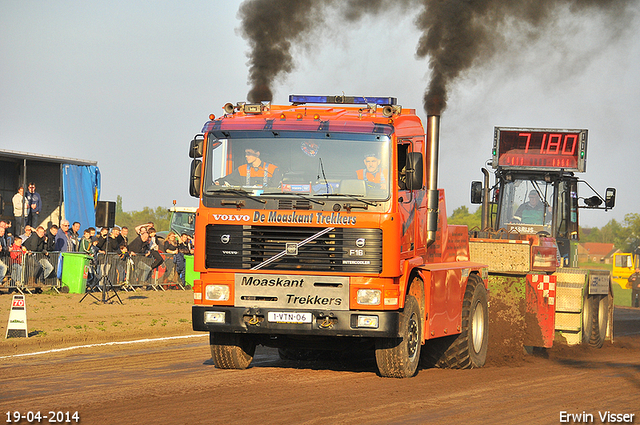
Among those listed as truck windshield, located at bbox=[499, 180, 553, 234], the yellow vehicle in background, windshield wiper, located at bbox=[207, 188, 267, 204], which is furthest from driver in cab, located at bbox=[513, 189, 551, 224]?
the yellow vehicle in background

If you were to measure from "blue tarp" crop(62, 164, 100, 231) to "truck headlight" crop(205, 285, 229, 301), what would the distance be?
16.6 metres

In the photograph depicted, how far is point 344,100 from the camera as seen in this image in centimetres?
1143

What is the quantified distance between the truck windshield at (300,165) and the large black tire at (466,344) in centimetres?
341

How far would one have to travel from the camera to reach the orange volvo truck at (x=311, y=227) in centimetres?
987

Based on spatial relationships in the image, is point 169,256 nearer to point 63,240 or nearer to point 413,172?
point 63,240

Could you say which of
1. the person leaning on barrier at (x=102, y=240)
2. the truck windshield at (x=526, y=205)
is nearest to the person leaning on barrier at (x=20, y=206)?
the person leaning on barrier at (x=102, y=240)

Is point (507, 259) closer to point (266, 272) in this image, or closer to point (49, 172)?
point (266, 272)

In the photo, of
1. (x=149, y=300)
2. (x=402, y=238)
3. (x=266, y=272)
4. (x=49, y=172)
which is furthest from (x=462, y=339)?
(x=49, y=172)

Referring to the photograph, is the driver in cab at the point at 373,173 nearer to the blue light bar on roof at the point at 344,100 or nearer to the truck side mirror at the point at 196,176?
the blue light bar on roof at the point at 344,100

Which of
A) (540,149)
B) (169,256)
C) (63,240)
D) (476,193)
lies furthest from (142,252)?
(540,149)

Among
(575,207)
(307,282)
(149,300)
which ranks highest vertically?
(575,207)

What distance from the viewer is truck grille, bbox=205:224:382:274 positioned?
32.2 ft

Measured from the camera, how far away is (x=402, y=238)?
1014 centimetres

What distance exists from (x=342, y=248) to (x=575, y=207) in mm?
10695
